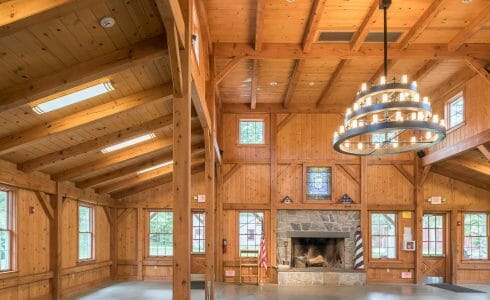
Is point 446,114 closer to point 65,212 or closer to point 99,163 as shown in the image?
point 99,163

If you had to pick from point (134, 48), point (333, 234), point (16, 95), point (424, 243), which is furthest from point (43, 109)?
point (424, 243)

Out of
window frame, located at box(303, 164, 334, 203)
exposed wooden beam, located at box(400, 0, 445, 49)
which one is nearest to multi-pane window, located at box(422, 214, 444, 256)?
window frame, located at box(303, 164, 334, 203)

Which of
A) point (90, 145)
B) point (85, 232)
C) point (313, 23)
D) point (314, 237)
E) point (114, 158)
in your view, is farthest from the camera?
point (314, 237)

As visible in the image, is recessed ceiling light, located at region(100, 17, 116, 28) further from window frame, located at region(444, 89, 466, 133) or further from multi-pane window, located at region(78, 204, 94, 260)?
window frame, located at region(444, 89, 466, 133)

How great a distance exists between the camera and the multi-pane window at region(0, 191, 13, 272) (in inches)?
302

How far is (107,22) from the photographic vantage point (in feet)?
15.2

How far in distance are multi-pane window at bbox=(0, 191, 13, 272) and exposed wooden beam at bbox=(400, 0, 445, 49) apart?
738 centimetres

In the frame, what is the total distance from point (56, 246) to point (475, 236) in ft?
35.1

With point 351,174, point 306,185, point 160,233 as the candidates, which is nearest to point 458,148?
point 351,174

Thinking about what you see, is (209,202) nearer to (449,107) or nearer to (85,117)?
(85,117)

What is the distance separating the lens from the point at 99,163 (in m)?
9.52

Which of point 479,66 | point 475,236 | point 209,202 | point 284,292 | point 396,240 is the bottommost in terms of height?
point 284,292

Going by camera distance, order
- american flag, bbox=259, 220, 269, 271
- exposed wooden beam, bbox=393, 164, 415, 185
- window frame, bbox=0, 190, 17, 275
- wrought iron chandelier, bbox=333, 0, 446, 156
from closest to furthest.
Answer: wrought iron chandelier, bbox=333, 0, 446, 156
window frame, bbox=0, 190, 17, 275
american flag, bbox=259, 220, 269, 271
exposed wooden beam, bbox=393, 164, 415, 185

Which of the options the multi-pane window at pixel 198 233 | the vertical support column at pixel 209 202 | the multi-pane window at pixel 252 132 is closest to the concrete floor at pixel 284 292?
the multi-pane window at pixel 198 233
